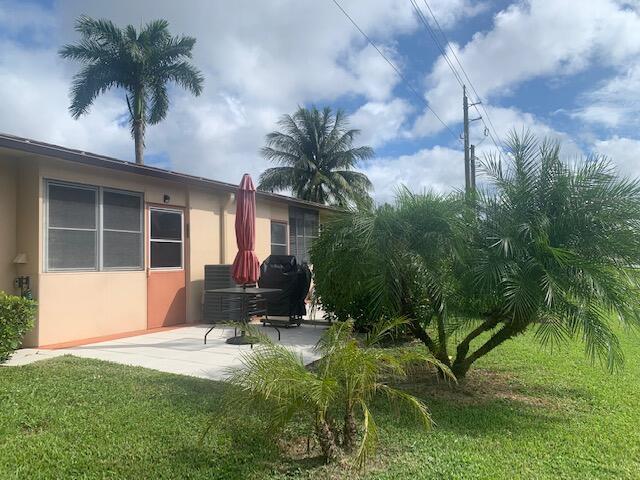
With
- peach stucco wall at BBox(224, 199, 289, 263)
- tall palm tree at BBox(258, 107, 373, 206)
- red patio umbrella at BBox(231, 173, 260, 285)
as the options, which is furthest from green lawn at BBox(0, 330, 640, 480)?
tall palm tree at BBox(258, 107, 373, 206)

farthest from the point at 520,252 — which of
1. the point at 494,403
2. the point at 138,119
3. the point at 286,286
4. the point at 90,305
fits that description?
the point at 138,119

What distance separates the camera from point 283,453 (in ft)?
11.2

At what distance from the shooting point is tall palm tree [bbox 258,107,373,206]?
29641 millimetres

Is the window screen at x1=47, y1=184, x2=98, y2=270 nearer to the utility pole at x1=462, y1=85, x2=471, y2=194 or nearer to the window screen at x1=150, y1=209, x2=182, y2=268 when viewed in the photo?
the window screen at x1=150, y1=209, x2=182, y2=268

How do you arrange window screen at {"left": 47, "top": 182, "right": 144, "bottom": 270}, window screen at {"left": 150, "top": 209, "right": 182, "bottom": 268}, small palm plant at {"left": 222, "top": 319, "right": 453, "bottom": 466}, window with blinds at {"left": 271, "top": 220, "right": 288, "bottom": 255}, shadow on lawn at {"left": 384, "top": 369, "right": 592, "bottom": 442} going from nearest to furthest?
1. small palm plant at {"left": 222, "top": 319, "right": 453, "bottom": 466}
2. shadow on lawn at {"left": 384, "top": 369, "right": 592, "bottom": 442}
3. window screen at {"left": 47, "top": 182, "right": 144, "bottom": 270}
4. window screen at {"left": 150, "top": 209, "right": 182, "bottom": 268}
5. window with blinds at {"left": 271, "top": 220, "right": 288, "bottom": 255}

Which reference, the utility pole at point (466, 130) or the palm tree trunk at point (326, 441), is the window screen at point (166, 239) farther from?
the utility pole at point (466, 130)

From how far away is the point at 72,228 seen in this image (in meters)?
7.62

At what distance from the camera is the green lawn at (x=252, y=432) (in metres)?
3.16

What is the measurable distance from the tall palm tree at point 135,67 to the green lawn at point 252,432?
767 inches

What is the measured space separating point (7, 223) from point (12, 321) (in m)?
2.21

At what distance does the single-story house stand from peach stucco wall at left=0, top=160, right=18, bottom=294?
14 mm

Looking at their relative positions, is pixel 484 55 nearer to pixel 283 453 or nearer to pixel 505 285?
pixel 505 285

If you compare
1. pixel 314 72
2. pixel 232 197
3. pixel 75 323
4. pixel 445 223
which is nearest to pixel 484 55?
pixel 314 72

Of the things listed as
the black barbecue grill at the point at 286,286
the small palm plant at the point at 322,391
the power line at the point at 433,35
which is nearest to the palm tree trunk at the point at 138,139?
the black barbecue grill at the point at 286,286
